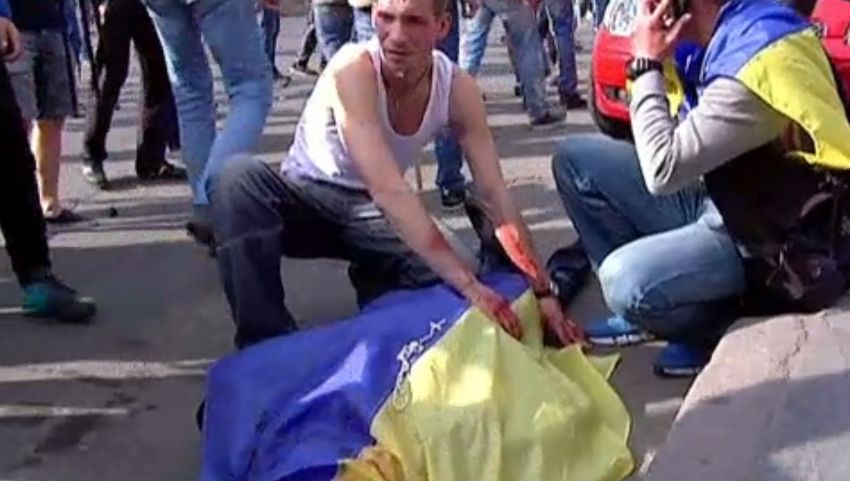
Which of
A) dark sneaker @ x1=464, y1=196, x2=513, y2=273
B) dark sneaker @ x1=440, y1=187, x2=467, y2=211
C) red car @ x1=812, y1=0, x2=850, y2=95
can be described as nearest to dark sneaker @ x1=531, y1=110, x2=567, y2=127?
dark sneaker @ x1=440, y1=187, x2=467, y2=211

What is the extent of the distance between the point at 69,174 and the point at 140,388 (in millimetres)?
3539

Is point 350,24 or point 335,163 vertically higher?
point 335,163

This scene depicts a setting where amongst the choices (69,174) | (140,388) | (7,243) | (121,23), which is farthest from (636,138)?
(69,174)

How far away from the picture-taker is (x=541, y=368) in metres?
3.63

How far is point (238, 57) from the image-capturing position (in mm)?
5613

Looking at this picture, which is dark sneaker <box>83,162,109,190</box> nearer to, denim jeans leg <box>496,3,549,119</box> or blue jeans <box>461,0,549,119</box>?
blue jeans <box>461,0,549,119</box>

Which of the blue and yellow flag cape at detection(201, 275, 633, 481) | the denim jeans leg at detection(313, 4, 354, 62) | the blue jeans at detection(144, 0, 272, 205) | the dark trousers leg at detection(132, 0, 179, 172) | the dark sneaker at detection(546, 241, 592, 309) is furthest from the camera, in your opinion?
the denim jeans leg at detection(313, 4, 354, 62)

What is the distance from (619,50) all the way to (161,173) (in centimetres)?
231

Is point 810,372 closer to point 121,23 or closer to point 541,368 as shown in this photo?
point 541,368

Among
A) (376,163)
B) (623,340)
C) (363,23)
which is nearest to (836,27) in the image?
(363,23)

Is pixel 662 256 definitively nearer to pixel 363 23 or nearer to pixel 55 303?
pixel 55 303

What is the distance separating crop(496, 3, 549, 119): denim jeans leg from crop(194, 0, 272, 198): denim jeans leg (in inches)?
121

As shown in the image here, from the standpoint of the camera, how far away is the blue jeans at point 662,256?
160 inches

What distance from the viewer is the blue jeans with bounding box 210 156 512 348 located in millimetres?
4184
